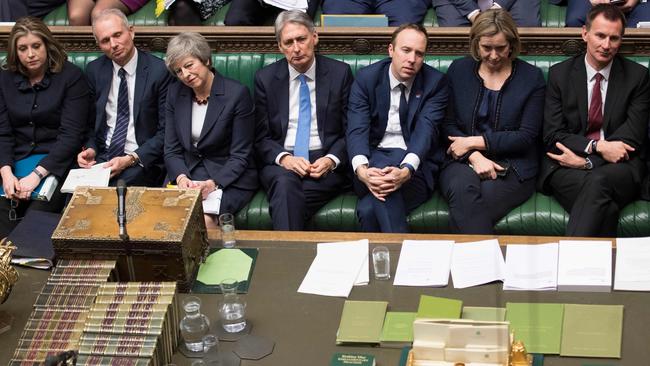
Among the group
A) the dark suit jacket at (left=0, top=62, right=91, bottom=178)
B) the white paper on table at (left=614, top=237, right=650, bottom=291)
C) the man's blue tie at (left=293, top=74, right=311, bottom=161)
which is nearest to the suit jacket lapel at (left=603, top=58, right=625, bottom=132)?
the white paper on table at (left=614, top=237, right=650, bottom=291)

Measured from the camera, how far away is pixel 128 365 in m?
2.85

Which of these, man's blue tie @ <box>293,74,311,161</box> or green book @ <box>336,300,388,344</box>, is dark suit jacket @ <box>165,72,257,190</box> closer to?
man's blue tie @ <box>293,74,311,161</box>

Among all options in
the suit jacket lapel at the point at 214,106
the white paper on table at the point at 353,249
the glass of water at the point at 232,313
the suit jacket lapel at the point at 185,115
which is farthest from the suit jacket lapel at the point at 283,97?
the glass of water at the point at 232,313

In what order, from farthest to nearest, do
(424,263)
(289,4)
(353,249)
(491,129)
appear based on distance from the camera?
(289,4), (491,129), (353,249), (424,263)

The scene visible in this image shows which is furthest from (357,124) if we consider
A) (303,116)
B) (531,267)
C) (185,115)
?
(531,267)

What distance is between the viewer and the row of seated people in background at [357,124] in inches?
171

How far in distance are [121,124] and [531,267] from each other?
2273 millimetres

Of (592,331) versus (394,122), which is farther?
(394,122)

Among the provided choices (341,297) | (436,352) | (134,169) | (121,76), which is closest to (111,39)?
(121,76)

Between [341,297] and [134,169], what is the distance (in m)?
1.78

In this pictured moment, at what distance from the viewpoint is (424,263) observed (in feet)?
11.2

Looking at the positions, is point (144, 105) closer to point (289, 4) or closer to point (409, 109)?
point (289, 4)

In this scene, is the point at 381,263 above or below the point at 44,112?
below

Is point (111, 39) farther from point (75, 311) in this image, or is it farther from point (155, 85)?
point (75, 311)
